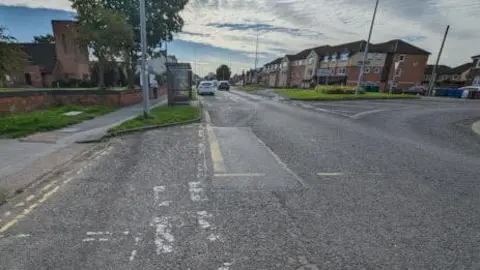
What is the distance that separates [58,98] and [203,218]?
15.7 m

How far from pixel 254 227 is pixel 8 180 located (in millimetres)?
4486

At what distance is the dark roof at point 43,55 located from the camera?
3808 cm

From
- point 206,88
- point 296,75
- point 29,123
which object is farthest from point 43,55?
point 296,75

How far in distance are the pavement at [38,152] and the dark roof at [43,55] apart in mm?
35578

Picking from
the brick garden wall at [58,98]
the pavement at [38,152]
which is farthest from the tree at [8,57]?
the brick garden wall at [58,98]

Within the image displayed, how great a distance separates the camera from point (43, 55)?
39.5 metres

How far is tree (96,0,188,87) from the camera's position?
71.5 ft

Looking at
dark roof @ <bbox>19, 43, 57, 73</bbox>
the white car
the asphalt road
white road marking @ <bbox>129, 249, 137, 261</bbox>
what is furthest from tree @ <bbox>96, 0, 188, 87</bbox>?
dark roof @ <bbox>19, 43, 57, 73</bbox>

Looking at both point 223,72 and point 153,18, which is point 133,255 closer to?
point 153,18

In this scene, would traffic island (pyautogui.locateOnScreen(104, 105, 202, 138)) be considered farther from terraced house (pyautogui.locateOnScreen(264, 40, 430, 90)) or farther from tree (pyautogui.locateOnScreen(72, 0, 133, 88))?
terraced house (pyautogui.locateOnScreen(264, 40, 430, 90))

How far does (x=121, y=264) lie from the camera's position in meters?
2.73

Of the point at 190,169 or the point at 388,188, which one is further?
the point at 190,169

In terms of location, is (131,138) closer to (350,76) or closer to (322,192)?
(322,192)

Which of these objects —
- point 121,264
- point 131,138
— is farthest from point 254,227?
point 131,138
